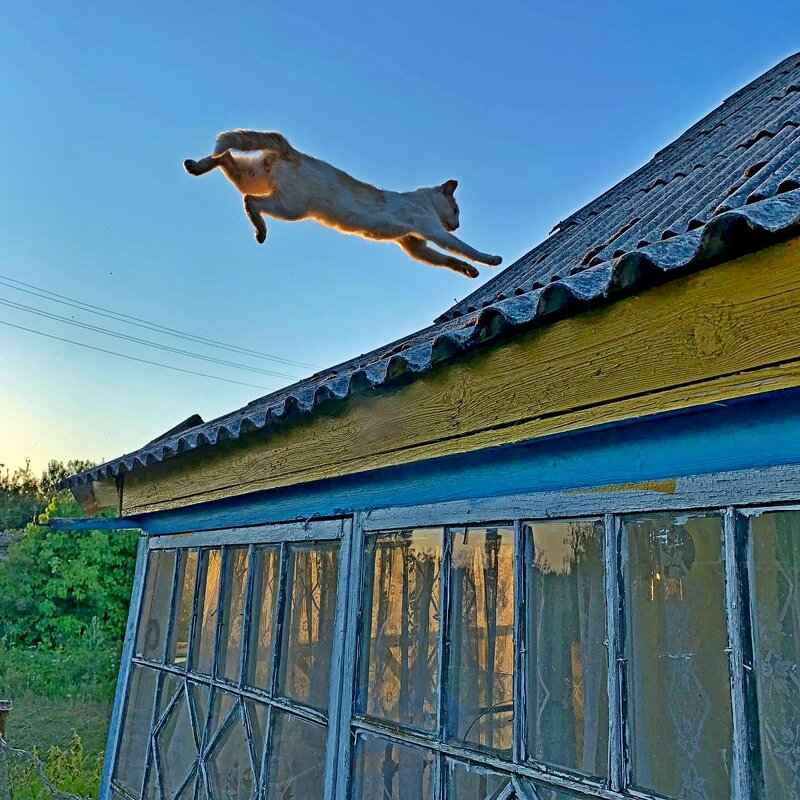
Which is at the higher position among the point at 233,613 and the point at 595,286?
the point at 595,286

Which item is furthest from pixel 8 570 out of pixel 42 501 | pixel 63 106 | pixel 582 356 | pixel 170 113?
pixel 42 501

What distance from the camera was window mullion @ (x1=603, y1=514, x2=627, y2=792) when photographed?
1.41 metres

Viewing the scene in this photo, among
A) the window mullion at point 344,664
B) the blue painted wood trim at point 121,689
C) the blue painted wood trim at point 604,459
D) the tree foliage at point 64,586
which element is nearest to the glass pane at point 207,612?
the blue painted wood trim at point 121,689

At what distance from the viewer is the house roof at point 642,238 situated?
3.83 ft

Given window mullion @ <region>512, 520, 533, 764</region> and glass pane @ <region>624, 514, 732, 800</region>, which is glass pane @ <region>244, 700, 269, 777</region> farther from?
glass pane @ <region>624, 514, 732, 800</region>

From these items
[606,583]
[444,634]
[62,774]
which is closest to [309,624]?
[444,634]

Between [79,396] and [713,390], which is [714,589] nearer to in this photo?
[713,390]

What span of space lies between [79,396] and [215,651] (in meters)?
16.0

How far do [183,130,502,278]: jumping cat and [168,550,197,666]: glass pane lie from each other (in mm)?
2247

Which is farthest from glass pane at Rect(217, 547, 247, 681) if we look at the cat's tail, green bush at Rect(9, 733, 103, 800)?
green bush at Rect(9, 733, 103, 800)

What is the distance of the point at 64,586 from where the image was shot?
515 inches

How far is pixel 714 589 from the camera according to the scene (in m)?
1.34

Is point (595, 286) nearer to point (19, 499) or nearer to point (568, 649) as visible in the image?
point (568, 649)

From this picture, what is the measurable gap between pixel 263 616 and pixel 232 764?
2.11 feet
